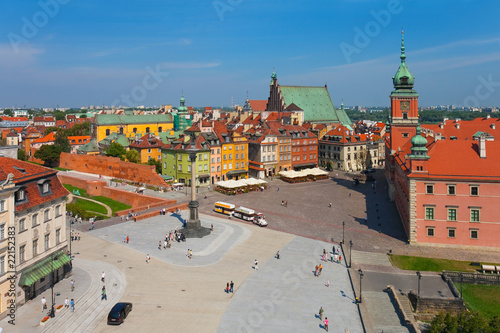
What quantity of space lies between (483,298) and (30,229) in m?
35.0

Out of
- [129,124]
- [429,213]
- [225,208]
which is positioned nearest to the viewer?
[429,213]

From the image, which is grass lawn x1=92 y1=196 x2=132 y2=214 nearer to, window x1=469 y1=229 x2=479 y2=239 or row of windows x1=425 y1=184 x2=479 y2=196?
row of windows x1=425 y1=184 x2=479 y2=196

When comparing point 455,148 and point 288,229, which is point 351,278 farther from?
point 455,148

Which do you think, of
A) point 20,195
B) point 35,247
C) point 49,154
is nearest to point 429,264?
point 35,247

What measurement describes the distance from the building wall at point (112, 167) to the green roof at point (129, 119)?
67.4ft

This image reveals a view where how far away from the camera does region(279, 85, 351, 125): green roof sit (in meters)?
120

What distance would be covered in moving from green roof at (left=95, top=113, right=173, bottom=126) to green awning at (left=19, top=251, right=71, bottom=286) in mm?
85738

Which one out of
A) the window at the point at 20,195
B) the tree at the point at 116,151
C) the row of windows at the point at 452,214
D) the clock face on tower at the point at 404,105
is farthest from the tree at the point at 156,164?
the row of windows at the point at 452,214

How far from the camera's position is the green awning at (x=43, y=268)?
3070 centimetres

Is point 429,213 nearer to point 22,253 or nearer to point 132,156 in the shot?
point 22,253

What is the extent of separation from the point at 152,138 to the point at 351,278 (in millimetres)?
66777

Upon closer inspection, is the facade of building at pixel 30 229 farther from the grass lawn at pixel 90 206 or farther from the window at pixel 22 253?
the grass lawn at pixel 90 206

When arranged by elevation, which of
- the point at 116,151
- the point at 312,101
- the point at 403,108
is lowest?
the point at 116,151

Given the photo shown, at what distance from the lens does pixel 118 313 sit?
28.2 meters
